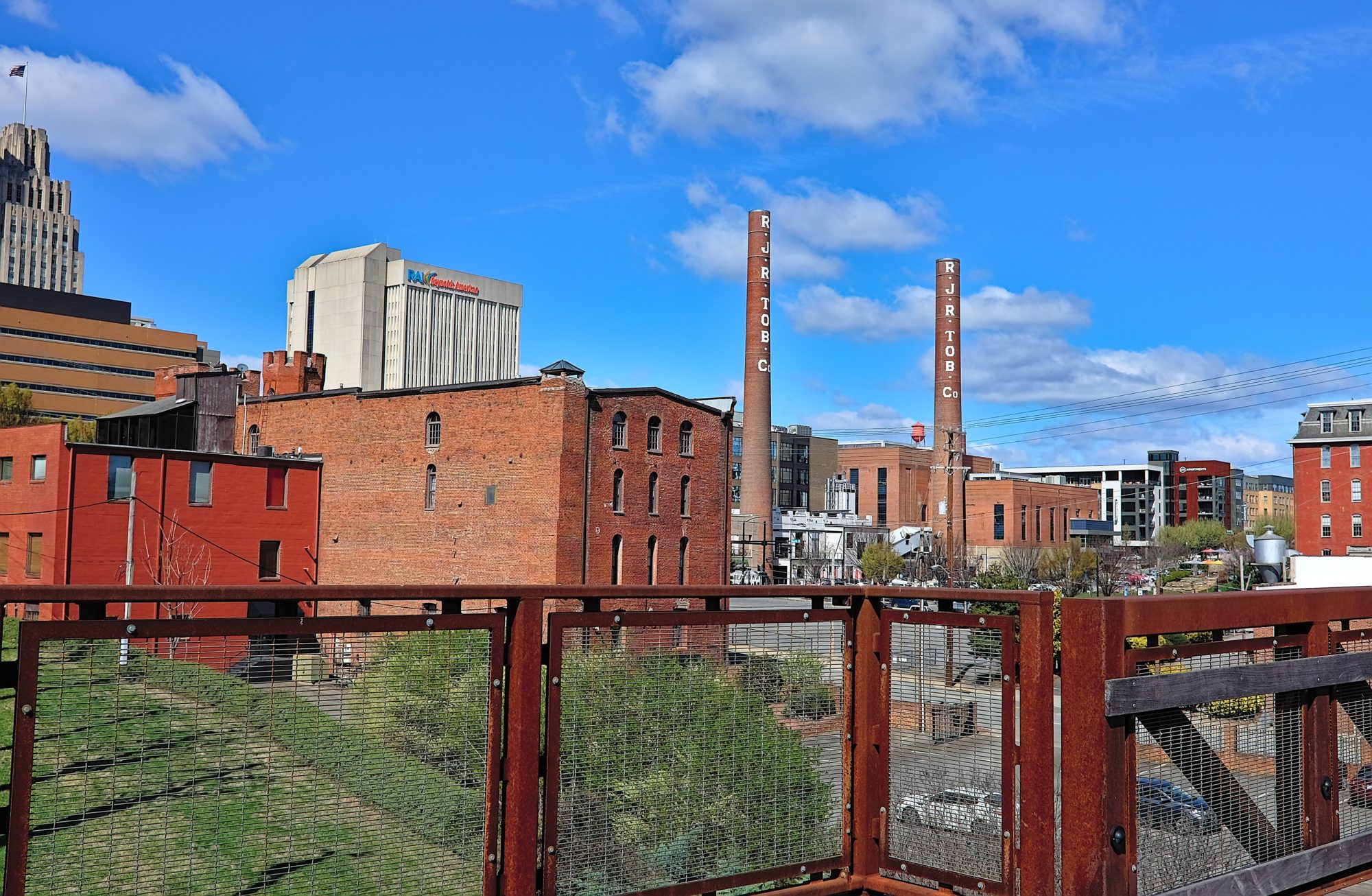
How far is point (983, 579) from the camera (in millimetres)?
65312

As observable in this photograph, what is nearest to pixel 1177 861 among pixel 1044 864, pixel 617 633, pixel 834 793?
pixel 1044 864

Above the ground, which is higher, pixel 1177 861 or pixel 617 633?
pixel 617 633

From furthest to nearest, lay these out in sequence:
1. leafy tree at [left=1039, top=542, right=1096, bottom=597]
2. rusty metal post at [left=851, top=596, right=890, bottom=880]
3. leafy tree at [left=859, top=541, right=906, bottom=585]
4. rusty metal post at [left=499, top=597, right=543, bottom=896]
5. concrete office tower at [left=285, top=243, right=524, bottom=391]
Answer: concrete office tower at [left=285, top=243, right=524, bottom=391], leafy tree at [left=859, top=541, right=906, bottom=585], leafy tree at [left=1039, top=542, right=1096, bottom=597], rusty metal post at [left=851, top=596, right=890, bottom=880], rusty metal post at [left=499, top=597, right=543, bottom=896]

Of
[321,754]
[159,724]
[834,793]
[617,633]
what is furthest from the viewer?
[834,793]

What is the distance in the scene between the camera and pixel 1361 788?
223 inches

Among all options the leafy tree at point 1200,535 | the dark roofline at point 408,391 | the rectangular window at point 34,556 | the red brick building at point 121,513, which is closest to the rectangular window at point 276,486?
the red brick building at point 121,513

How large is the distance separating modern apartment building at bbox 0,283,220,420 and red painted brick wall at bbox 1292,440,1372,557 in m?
109

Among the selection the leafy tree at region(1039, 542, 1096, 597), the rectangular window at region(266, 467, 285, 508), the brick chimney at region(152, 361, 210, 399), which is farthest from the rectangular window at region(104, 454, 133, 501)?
the leafy tree at region(1039, 542, 1096, 597)

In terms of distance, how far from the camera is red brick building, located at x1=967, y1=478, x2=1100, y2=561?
311 ft

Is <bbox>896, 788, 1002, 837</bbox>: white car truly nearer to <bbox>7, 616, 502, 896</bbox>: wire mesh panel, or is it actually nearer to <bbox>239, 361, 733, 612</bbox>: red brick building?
<bbox>7, 616, 502, 896</bbox>: wire mesh panel

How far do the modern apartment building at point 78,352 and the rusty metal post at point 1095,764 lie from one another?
414 feet

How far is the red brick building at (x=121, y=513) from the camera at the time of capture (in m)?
37.4

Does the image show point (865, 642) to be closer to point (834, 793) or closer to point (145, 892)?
point (834, 793)

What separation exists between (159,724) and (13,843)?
0.50 meters
